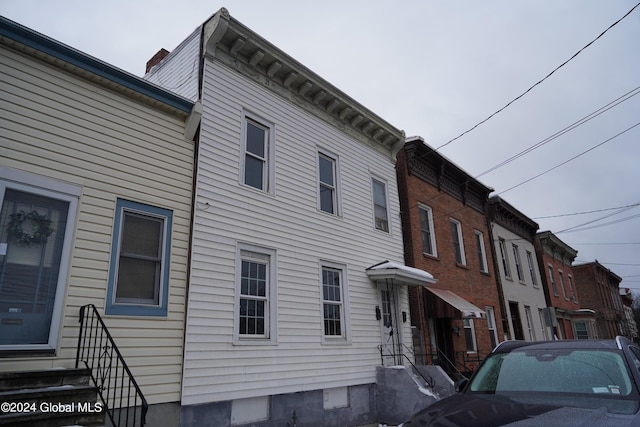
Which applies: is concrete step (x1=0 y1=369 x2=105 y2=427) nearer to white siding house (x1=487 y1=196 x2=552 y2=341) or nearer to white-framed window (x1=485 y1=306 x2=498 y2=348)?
white-framed window (x1=485 y1=306 x2=498 y2=348)

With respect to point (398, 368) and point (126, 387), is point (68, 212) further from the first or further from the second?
point (398, 368)

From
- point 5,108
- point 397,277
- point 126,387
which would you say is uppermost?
point 5,108

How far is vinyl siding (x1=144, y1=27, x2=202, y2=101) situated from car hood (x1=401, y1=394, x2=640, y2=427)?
7774mm

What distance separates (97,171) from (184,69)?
13.1 ft

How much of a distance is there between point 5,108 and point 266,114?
5417 mm

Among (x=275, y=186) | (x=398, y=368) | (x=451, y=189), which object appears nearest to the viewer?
(x=275, y=186)

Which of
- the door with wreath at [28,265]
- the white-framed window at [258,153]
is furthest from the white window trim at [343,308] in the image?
the door with wreath at [28,265]

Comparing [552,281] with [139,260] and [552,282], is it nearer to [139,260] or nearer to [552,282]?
[552,282]

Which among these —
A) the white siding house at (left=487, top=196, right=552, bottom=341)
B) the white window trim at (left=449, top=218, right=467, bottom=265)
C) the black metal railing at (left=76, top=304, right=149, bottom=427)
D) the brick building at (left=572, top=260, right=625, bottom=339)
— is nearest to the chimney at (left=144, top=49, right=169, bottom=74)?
the black metal railing at (left=76, top=304, right=149, bottom=427)

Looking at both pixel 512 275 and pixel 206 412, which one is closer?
pixel 206 412

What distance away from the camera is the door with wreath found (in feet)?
18.9

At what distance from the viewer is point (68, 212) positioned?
6.52 meters

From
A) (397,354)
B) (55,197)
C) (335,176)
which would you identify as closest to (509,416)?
(55,197)

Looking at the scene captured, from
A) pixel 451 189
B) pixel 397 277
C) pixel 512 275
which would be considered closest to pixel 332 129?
pixel 397 277
